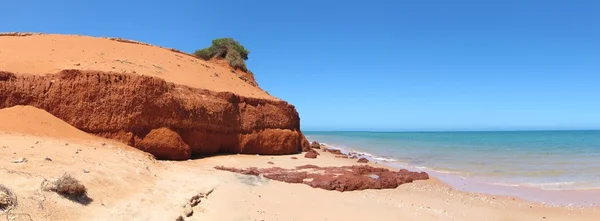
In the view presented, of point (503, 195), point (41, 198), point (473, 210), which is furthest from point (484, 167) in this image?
point (41, 198)

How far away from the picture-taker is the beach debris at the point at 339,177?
12.5m

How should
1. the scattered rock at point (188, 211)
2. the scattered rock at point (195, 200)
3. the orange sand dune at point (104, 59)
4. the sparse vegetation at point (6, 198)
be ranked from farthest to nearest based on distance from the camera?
the orange sand dune at point (104, 59)
the scattered rock at point (195, 200)
the scattered rock at point (188, 211)
the sparse vegetation at point (6, 198)

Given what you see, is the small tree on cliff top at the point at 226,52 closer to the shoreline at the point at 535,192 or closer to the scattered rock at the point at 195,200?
the shoreline at the point at 535,192

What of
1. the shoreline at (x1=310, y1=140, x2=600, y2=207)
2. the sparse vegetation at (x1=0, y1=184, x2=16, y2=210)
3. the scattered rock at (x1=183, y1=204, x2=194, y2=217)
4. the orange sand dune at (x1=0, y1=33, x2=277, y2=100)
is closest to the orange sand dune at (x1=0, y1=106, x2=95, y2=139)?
the orange sand dune at (x1=0, y1=33, x2=277, y2=100)

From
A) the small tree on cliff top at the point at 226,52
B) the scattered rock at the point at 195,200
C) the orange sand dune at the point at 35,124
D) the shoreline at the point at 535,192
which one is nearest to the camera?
the scattered rock at the point at 195,200

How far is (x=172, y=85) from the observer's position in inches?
664

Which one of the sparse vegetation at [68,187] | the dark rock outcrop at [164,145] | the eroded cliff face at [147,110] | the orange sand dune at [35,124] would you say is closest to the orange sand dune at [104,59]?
the eroded cliff face at [147,110]

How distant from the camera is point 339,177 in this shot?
13.4m

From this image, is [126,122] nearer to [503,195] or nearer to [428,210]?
[428,210]

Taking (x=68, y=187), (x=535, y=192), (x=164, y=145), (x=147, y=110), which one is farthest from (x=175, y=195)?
(x=535, y=192)

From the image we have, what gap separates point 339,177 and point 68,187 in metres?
8.81

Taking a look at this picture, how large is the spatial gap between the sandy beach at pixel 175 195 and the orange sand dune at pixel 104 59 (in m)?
4.53

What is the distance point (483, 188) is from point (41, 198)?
14.5 m

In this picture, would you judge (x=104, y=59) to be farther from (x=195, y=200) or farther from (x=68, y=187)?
(x=68, y=187)
